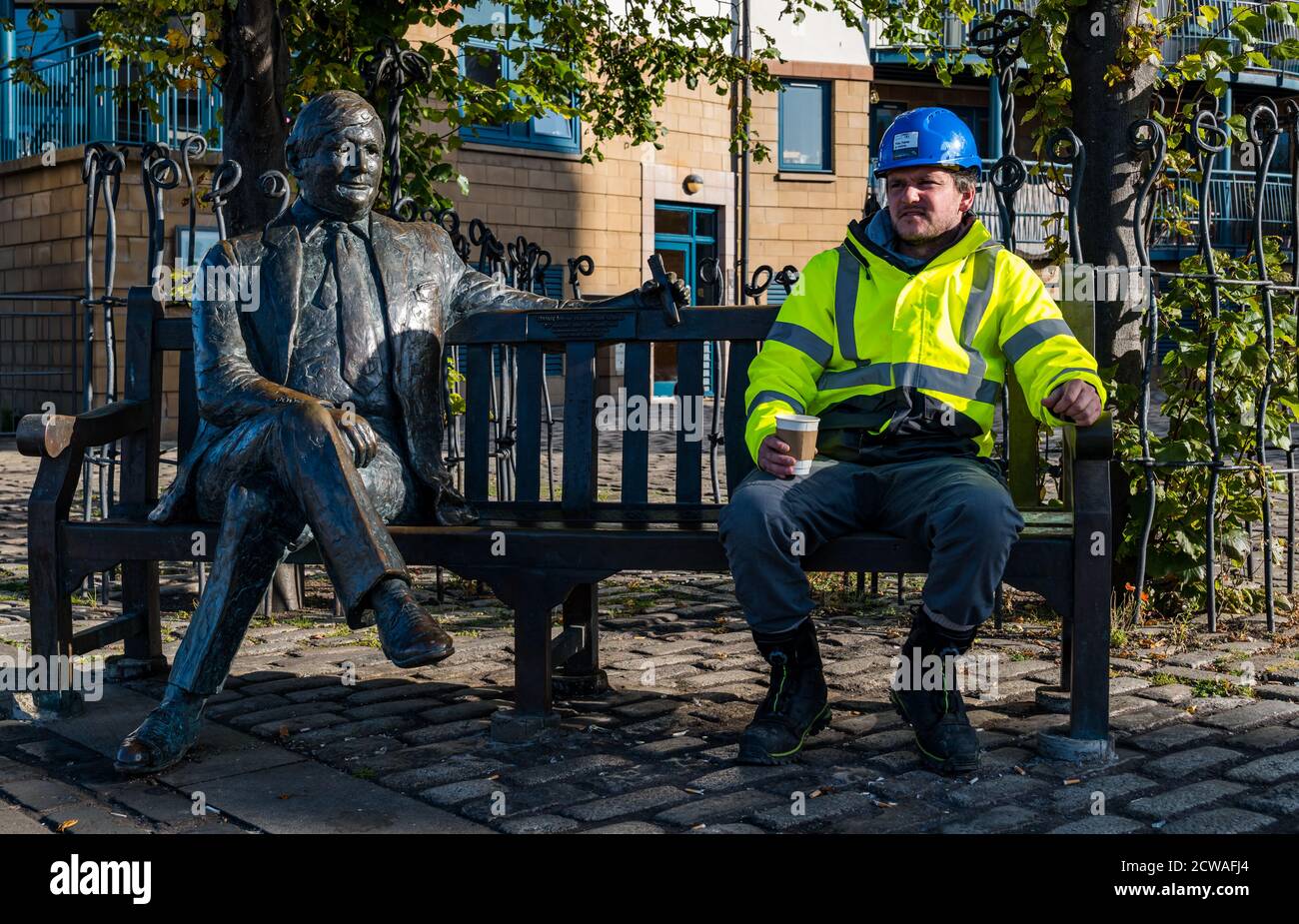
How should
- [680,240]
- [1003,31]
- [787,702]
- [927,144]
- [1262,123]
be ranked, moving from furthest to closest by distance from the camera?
[680,240] < [1003,31] < [1262,123] < [927,144] < [787,702]

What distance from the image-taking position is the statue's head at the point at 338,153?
4.80 metres

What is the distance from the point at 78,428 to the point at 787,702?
2.45m

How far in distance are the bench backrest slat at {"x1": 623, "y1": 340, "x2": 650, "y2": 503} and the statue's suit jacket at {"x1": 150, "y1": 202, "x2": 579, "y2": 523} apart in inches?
11.8

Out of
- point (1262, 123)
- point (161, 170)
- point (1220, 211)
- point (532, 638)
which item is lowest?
point (532, 638)

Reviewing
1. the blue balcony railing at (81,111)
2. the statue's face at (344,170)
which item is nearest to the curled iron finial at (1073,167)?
the statue's face at (344,170)

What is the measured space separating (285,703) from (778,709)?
1625 millimetres

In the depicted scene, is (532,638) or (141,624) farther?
(141,624)

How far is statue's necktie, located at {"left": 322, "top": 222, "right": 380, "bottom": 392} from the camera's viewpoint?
190 inches

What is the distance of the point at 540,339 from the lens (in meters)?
5.08

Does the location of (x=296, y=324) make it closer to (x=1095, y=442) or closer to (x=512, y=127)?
(x=1095, y=442)

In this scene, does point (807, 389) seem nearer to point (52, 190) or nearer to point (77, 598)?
point (77, 598)

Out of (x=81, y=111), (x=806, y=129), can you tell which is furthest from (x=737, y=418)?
(x=806, y=129)

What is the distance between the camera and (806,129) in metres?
25.8

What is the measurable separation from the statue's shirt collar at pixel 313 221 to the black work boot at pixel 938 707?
2175mm
